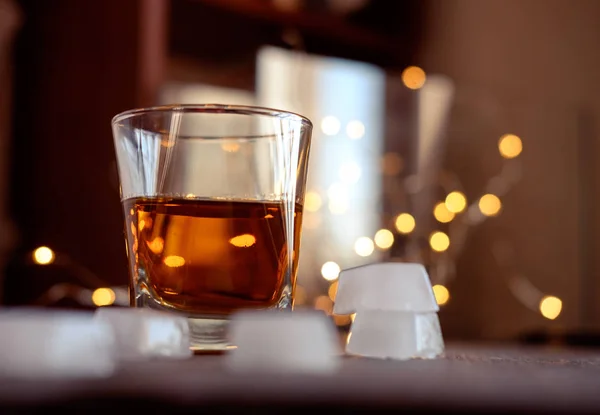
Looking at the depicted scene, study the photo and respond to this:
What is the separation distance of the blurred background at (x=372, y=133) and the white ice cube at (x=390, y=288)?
0.93m

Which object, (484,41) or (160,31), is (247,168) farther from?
(484,41)

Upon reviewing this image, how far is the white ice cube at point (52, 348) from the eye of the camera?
0.26 metres

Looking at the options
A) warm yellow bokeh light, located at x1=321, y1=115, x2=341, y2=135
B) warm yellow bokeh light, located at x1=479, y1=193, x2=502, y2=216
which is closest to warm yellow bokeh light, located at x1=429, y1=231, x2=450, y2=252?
warm yellow bokeh light, located at x1=479, y1=193, x2=502, y2=216

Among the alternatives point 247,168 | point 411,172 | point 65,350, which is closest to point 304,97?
point 411,172

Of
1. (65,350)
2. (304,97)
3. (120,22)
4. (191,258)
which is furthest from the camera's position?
(304,97)

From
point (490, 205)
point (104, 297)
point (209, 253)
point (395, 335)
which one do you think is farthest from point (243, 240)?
point (490, 205)

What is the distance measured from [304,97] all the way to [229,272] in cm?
113

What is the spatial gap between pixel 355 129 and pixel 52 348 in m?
1.38

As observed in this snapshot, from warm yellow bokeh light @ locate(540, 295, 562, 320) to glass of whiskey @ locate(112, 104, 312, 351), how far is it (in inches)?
51.5

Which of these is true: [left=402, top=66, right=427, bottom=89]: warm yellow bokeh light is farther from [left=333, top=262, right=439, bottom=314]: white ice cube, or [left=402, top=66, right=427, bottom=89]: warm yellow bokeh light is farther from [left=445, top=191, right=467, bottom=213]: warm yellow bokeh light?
[left=333, top=262, right=439, bottom=314]: white ice cube

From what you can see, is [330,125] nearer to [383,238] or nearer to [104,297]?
[383,238]

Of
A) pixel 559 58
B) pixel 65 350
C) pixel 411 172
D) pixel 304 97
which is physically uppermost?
pixel 559 58

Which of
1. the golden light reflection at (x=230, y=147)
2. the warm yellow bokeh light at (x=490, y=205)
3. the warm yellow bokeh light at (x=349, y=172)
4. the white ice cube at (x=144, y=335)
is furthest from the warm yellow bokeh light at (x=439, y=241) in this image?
the white ice cube at (x=144, y=335)

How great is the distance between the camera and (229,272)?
Result: 47cm
